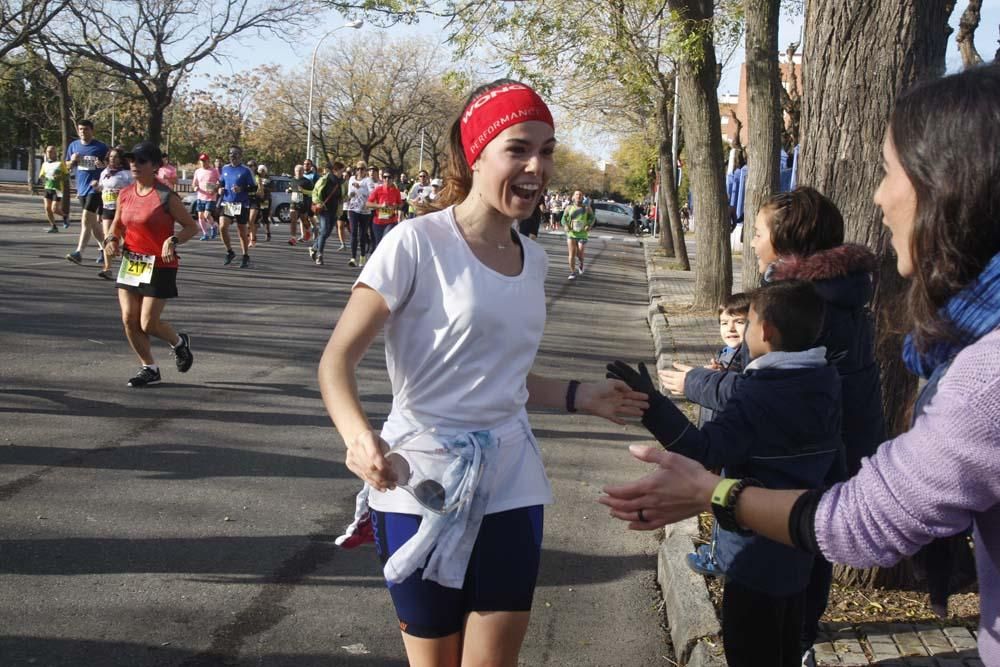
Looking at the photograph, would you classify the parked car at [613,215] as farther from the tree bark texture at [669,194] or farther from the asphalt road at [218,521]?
the asphalt road at [218,521]

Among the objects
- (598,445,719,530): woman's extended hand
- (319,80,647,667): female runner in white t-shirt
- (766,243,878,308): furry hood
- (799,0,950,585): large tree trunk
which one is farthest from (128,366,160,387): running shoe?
(598,445,719,530): woman's extended hand

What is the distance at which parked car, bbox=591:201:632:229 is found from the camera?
6347 cm

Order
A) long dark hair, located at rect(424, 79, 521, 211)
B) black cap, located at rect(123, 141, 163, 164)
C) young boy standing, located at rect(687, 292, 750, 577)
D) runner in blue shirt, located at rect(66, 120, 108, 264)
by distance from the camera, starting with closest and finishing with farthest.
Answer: long dark hair, located at rect(424, 79, 521, 211), young boy standing, located at rect(687, 292, 750, 577), black cap, located at rect(123, 141, 163, 164), runner in blue shirt, located at rect(66, 120, 108, 264)

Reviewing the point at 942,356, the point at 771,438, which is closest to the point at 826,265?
the point at 771,438

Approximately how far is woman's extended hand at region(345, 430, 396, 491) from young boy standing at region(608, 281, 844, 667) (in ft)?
2.84

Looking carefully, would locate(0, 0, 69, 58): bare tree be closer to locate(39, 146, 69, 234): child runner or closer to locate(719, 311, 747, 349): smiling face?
locate(39, 146, 69, 234): child runner

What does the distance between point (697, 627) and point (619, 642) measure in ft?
1.31

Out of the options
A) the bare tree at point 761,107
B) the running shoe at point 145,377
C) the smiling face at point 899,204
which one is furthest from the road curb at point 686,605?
the running shoe at point 145,377

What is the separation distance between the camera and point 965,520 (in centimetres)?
173

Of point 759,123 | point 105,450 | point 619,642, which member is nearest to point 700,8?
point 759,123

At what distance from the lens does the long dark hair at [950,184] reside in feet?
5.70

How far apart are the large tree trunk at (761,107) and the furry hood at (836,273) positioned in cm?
323

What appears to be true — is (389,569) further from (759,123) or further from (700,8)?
(700,8)

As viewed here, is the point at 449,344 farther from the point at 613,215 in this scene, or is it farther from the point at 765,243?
the point at 613,215
